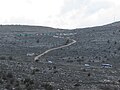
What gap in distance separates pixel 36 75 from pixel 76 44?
61054mm

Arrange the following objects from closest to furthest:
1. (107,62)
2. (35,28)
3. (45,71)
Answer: (45,71) < (107,62) < (35,28)

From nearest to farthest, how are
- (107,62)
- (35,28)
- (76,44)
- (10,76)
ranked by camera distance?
(10,76) < (107,62) < (76,44) < (35,28)

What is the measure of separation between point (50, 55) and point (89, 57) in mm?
7783

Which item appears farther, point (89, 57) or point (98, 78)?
point (89, 57)

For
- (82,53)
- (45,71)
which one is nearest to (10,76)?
(45,71)

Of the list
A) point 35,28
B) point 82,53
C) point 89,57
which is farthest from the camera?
point 35,28

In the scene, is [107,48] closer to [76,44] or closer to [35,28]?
[76,44]

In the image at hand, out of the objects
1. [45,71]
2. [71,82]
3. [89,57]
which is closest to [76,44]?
[89,57]

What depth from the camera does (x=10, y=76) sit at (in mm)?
51844

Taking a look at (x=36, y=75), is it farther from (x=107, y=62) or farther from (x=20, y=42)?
(x=20, y=42)

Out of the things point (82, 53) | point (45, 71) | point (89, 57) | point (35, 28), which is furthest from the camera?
point (35, 28)

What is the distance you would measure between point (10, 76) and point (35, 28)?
14060 cm

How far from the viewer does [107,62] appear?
278 feet

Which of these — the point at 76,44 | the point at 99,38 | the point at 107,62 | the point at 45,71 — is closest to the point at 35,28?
the point at 99,38
